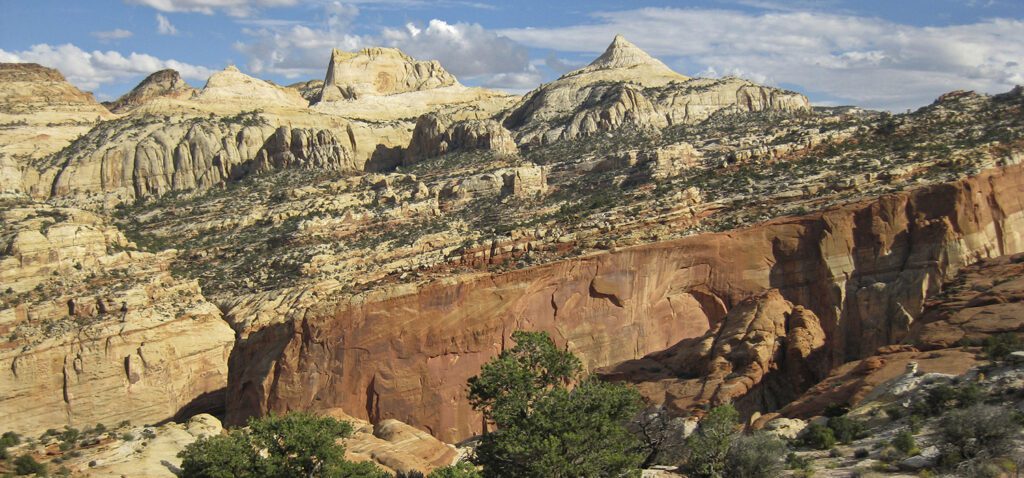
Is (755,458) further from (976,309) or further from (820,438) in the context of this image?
(976,309)

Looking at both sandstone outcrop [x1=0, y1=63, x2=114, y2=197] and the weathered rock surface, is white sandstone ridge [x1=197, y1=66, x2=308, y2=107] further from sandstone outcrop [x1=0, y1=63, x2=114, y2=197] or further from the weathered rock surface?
the weathered rock surface

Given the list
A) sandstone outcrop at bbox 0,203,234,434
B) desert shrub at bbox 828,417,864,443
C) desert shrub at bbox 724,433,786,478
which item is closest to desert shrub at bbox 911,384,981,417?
desert shrub at bbox 828,417,864,443

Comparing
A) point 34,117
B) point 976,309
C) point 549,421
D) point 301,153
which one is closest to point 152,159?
point 301,153

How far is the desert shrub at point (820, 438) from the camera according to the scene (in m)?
34.1

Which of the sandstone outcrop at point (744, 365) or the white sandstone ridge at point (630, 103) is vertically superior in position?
the white sandstone ridge at point (630, 103)

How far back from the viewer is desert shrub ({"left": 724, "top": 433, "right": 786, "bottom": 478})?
104 ft

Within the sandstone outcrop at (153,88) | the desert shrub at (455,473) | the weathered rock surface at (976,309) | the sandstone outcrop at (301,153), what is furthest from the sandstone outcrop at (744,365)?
the sandstone outcrop at (153,88)

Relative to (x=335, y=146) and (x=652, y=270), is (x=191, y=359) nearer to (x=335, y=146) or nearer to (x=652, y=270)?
(x=652, y=270)

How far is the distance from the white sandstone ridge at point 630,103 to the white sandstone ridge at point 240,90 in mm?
30964

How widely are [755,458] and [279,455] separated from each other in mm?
14941

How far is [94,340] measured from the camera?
189 feet

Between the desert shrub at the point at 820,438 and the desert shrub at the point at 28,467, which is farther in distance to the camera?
the desert shrub at the point at 28,467

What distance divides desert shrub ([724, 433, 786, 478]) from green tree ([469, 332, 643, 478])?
9.73 feet

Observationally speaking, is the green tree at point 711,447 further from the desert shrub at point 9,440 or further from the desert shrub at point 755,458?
the desert shrub at point 9,440
